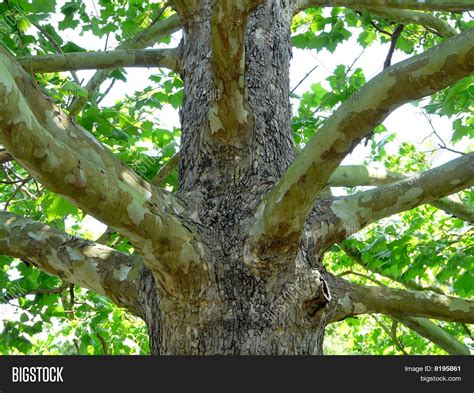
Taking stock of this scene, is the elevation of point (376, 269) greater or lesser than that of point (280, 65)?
lesser

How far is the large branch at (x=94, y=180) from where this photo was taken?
6.46 feet

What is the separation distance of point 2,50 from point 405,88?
50.5 inches

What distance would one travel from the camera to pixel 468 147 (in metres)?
13.8

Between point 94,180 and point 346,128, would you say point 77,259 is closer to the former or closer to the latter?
point 94,180

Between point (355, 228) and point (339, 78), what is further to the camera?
point (339, 78)

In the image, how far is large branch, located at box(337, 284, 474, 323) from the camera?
313cm

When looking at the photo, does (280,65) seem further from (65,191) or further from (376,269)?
(376,269)

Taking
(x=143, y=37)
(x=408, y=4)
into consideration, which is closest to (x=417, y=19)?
(x=408, y=4)

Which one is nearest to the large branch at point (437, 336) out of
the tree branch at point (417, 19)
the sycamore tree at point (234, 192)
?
the sycamore tree at point (234, 192)

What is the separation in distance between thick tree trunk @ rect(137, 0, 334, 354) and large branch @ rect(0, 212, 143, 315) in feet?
0.44

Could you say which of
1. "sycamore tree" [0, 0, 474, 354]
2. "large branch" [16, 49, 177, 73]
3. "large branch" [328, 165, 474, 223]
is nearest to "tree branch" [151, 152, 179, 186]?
"sycamore tree" [0, 0, 474, 354]

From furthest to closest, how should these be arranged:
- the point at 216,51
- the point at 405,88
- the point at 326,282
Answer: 1. the point at 326,282
2. the point at 216,51
3. the point at 405,88

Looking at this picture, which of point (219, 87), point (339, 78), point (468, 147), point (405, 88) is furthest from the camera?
point (468, 147)
